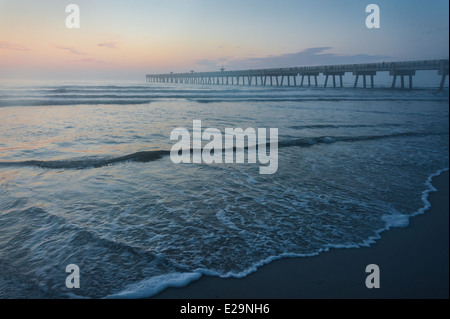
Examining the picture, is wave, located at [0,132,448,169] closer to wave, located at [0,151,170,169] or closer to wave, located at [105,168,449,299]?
wave, located at [0,151,170,169]

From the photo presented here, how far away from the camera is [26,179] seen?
15.1ft

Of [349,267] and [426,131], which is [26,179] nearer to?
[349,267]

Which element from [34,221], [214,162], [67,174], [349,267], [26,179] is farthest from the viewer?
[214,162]

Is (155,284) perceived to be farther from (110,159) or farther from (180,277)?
(110,159)

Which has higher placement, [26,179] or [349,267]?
[26,179]

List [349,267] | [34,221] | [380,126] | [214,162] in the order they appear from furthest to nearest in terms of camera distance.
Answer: [380,126] < [214,162] < [34,221] < [349,267]

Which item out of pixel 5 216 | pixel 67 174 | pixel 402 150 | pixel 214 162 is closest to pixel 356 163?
pixel 402 150

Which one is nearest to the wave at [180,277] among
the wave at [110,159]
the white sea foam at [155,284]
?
the white sea foam at [155,284]

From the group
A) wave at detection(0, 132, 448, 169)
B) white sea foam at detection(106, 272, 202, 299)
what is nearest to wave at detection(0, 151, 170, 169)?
wave at detection(0, 132, 448, 169)

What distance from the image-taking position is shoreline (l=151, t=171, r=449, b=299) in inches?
91.9

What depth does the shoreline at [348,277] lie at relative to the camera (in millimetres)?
2334
